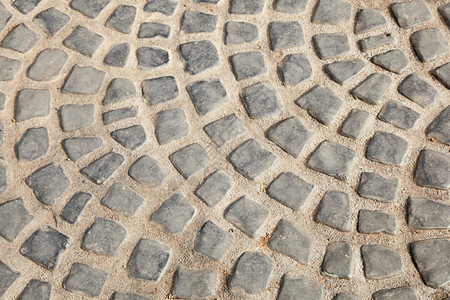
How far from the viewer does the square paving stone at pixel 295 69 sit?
3146mm

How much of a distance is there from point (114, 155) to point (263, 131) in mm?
832

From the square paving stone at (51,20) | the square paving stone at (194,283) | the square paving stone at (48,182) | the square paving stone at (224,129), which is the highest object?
the square paving stone at (51,20)

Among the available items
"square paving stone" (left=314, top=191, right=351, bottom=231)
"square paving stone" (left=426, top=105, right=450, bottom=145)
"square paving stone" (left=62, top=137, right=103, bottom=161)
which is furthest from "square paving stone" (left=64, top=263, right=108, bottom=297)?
"square paving stone" (left=426, top=105, right=450, bottom=145)

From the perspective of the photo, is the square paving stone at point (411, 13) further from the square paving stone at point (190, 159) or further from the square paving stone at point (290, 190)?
the square paving stone at point (190, 159)

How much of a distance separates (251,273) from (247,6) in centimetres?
171

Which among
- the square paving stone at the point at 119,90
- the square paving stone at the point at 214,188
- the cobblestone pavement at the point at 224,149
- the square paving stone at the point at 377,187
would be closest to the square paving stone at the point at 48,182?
the cobblestone pavement at the point at 224,149

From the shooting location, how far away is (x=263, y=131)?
3.00 m

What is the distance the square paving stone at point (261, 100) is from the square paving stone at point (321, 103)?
129mm

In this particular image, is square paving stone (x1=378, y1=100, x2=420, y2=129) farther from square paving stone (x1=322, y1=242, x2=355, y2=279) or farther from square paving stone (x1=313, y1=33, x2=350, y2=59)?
square paving stone (x1=322, y1=242, x2=355, y2=279)

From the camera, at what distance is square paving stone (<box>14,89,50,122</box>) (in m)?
3.07

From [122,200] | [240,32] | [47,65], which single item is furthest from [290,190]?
[47,65]

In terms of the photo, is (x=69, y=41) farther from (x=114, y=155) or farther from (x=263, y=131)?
(x=263, y=131)

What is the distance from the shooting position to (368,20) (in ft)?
10.9

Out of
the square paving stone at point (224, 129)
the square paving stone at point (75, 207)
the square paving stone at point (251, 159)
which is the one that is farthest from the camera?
the square paving stone at point (224, 129)
